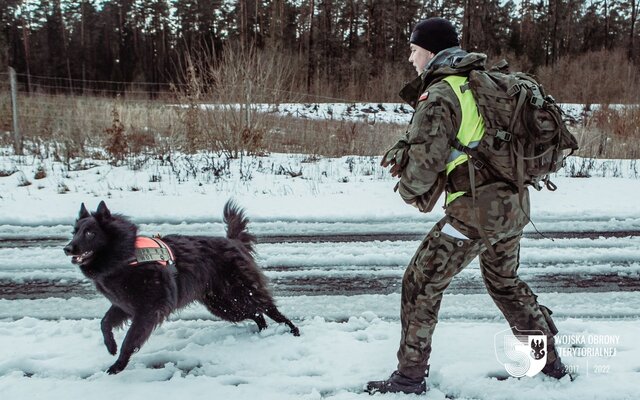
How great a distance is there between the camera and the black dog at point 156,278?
310 cm

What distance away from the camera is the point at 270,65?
1162cm

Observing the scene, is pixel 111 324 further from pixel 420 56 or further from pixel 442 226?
pixel 420 56

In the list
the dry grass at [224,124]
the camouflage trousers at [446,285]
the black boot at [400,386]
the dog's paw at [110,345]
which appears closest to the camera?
the camouflage trousers at [446,285]

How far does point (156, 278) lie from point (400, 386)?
167cm

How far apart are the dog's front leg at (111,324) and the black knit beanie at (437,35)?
259 centimetres

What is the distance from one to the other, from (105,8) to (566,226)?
152ft

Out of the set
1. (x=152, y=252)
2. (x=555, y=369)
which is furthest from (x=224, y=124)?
(x=555, y=369)

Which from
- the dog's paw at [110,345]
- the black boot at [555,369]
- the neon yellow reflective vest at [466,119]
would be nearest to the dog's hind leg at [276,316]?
the dog's paw at [110,345]

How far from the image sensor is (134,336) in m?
3.14

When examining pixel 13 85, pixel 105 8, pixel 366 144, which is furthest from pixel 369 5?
pixel 13 85

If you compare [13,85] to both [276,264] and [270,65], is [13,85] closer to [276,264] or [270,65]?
[270,65]

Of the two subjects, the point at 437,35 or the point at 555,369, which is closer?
the point at 437,35

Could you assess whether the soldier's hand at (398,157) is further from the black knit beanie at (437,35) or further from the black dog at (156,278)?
the black dog at (156,278)

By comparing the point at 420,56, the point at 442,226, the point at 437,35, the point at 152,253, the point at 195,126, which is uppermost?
the point at 437,35
